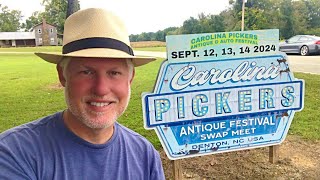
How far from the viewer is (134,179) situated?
1.48 metres

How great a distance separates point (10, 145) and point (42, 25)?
74.4m

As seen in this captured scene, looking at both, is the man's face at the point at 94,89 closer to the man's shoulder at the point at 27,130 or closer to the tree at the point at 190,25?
the man's shoulder at the point at 27,130

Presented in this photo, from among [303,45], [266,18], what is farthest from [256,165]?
[266,18]

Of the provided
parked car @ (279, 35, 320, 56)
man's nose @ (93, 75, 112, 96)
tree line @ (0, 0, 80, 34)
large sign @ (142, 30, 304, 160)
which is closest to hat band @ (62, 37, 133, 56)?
man's nose @ (93, 75, 112, 96)

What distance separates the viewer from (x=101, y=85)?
54.2 inches

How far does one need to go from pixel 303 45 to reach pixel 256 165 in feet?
45.8

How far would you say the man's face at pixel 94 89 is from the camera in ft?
4.52

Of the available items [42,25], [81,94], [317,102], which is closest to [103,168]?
[81,94]

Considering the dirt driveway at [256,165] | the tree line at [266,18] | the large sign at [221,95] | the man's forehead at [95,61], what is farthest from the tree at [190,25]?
the man's forehead at [95,61]

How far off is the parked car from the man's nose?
16.3m

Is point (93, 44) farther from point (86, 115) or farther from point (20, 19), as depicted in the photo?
point (20, 19)

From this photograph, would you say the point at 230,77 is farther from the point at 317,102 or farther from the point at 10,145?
the point at 317,102

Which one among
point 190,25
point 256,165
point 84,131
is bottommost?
point 256,165

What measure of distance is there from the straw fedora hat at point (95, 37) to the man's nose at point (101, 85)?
0.10m
